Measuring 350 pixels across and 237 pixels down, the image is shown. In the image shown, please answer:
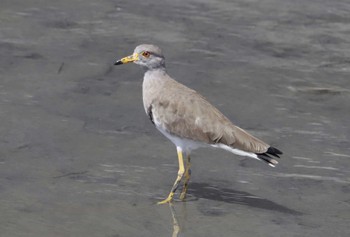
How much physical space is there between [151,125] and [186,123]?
2.07 m

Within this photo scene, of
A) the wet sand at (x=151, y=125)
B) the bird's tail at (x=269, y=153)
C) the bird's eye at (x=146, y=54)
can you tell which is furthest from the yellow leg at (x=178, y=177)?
the bird's eye at (x=146, y=54)

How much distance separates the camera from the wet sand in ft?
36.0

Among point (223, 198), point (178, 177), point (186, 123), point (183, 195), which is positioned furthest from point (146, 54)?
point (223, 198)

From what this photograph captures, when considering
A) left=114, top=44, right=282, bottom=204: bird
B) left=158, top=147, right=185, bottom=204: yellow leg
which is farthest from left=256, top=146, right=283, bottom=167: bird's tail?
left=158, top=147, right=185, bottom=204: yellow leg

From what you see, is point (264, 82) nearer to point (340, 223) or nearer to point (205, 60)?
point (205, 60)

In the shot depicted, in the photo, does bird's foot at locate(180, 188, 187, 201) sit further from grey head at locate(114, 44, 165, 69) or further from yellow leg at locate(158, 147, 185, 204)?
grey head at locate(114, 44, 165, 69)

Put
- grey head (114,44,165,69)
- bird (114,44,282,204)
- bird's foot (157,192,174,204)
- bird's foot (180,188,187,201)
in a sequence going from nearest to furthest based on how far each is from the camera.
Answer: bird (114,44,282,204)
bird's foot (157,192,174,204)
bird's foot (180,188,187,201)
grey head (114,44,165,69)

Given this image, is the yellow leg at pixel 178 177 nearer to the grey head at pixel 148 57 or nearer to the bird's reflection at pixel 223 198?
the bird's reflection at pixel 223 198

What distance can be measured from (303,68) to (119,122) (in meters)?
3.41

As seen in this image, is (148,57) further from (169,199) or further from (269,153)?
(269,153)

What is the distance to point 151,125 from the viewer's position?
1338cm

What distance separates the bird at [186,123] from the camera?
11133 millimetres

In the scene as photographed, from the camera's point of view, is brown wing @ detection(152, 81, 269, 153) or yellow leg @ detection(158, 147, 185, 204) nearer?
brown wing @ detection(152, 81, 269, 153)

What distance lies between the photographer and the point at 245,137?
11141mm
